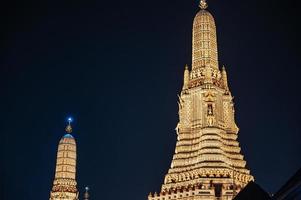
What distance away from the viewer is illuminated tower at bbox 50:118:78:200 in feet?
222

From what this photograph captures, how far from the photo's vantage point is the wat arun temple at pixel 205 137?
177ft

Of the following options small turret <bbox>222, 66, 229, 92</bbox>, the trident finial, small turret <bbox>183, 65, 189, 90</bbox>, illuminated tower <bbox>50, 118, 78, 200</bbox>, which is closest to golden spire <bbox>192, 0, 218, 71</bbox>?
the trident finial

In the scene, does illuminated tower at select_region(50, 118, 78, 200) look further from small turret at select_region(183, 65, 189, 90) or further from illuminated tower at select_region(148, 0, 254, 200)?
small turret at select_region(183, 65, 189, 90)

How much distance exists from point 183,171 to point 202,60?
14533 mm

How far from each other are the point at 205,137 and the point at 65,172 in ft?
76.2

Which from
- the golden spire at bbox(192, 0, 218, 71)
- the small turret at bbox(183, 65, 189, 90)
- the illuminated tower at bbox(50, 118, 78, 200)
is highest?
the golden spire at bbox(192, 0, 218, 71)

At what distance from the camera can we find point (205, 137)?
56.9 m

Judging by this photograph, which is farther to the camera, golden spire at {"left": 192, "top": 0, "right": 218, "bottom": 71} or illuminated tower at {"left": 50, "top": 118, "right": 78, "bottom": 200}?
illuminated tower at {"left": 50, "top": 118, "right": 78, "bottom": 200}

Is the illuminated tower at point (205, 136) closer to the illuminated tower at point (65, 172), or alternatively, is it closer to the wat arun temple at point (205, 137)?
the wat arun temple at point (205, 137)

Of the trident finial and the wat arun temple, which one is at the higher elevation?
the trident finial

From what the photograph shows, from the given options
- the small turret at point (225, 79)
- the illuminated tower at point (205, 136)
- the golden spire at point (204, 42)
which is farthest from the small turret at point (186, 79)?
the small turret at point (225, 79)

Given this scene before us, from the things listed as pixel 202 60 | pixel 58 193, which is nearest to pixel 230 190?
pixel 202 60

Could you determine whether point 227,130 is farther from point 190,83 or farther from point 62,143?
point 62,143

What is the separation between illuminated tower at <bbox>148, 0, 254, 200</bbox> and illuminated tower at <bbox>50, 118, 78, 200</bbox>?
15.6 m
